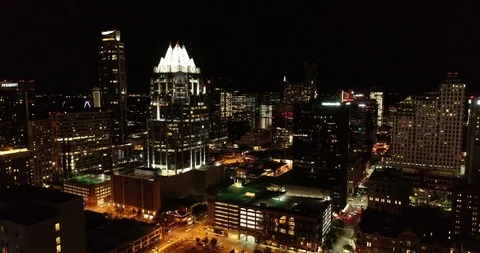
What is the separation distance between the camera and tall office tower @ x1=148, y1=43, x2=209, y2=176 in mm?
79625

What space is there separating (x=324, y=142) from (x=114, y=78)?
6760cm

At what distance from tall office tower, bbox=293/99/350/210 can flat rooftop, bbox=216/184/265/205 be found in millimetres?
12820

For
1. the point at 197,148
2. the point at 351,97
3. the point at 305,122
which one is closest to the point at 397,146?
the point at 305,122

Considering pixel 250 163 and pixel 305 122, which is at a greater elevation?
pixel 305 122

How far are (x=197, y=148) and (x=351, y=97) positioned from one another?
8072 cm

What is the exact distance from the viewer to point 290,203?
60.2 meters

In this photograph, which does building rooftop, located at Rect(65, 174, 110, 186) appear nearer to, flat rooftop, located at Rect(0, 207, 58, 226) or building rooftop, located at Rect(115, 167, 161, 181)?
building rooftop, located at Rect(115, 167, 161, 181)

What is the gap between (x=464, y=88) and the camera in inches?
3219

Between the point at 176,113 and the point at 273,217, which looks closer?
the point at 273,217

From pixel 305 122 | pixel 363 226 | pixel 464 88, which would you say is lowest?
pixel 363 226

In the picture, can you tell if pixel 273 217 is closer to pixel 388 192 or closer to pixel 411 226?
pixel 411 226

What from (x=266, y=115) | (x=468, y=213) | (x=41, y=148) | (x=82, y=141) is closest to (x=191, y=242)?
(x=468, y=213)

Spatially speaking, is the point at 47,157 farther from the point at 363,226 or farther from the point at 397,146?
the point at 397,146

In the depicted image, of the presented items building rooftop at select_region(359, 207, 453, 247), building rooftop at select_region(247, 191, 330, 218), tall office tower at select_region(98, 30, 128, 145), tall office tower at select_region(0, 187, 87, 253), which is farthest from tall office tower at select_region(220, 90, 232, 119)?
tall office tower at select_region(0, 187, 87, 253)
